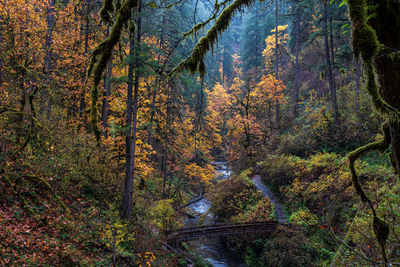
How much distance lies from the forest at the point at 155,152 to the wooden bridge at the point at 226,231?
0.08 m

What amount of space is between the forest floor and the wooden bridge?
1.88 ft

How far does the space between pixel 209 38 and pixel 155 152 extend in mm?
10190

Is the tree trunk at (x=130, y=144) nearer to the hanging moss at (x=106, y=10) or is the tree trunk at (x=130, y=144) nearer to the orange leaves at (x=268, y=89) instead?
the hanging moss at (x=106, y=10)

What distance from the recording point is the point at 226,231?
43.4 feet

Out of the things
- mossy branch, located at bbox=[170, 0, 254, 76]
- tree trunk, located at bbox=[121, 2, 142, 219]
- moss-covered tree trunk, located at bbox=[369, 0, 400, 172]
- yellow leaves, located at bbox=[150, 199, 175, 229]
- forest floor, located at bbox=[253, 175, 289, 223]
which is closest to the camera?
moss-covered tree trunk, located at bbox=[369, 0, 400, 172]

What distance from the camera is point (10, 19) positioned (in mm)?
10344

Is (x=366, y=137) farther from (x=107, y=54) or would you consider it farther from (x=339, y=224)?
(x=107, y=54)

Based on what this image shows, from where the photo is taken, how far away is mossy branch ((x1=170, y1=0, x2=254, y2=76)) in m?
3.06

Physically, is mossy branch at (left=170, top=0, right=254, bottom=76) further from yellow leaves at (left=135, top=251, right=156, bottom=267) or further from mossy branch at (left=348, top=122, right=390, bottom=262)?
yellow leaves at (left=135, top=251, right=156, bottom=267)

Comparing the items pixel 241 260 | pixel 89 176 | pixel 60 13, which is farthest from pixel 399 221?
pixel 60 13

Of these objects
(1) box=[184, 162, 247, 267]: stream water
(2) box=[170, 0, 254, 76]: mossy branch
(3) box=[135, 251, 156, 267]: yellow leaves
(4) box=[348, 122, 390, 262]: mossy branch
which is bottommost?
(1) box=[184, 162, 247, 267]: stream water

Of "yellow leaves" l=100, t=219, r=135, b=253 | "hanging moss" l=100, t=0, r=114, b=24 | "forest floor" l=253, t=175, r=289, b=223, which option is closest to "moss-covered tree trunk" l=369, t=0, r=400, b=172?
"hanging moss" l=100, t=0, r=114, b=24

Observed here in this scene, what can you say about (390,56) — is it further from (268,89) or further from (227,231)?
(268,89)

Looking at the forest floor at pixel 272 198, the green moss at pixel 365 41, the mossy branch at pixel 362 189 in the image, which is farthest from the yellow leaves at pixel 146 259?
the green moss at pixel 365 41
